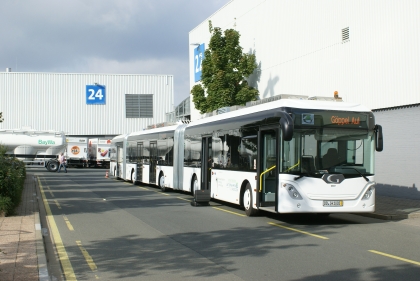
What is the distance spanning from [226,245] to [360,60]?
45.1 feet

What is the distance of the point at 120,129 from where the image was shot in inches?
2625

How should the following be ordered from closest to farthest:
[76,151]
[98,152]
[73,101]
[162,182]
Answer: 1. [162,182]
2. [76,151]
3. [98,152]
4. [73,101]

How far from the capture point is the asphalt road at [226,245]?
26.3 feet

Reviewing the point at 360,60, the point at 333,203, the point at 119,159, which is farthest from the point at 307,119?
the point at 119,159

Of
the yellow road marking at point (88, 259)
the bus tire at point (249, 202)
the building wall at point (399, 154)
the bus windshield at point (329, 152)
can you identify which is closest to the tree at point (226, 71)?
the building wall at point (399, 154)

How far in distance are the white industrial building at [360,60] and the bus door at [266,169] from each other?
282 inches

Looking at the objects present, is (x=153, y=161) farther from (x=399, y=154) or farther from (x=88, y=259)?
(x=88, y=259)

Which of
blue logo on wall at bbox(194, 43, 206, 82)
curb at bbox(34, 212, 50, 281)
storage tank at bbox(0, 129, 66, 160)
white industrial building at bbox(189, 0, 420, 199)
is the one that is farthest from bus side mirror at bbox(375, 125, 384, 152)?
storage tank at bbox(0, 129, 66, 160)

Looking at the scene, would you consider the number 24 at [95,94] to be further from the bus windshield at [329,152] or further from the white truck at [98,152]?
the bus windshield at [329,152]

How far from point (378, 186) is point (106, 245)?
13.8 meters

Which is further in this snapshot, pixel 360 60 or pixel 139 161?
pixel 139 161

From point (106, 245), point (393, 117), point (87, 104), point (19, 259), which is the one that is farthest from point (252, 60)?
point (87, 104)

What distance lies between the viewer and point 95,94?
6550 centimetres

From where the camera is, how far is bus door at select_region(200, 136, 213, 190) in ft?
63.3
